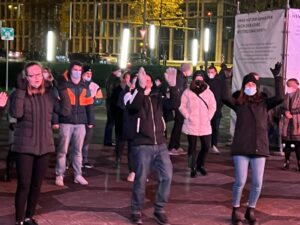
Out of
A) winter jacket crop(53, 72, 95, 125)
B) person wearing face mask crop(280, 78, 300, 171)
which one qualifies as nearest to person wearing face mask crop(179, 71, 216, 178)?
winter jacket crop(53, 72, 95, 125)

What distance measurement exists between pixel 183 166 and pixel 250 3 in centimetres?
1919

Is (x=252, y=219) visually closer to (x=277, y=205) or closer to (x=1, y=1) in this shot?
(x=277, y=205)

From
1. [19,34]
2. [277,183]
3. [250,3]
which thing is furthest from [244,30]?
[19,34]

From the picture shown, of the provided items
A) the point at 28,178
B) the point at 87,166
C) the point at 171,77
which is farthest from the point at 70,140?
the point at 28,178

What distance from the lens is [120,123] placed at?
1026 centimetres

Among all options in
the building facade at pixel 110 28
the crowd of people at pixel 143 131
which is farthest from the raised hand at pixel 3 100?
the building facade at pixel 110 28

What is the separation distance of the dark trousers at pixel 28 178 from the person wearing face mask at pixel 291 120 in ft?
18.2

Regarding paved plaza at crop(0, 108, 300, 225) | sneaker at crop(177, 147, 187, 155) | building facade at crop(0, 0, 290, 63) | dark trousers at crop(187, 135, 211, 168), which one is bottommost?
paved plaza at crop(0, 108, 300, 225)

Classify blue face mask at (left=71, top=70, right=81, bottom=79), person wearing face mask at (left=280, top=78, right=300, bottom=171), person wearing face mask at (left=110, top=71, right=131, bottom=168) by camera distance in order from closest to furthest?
blue face mask at (left=71, top=70, right=81, bottom=79), person wearing face mask at (left=110, top=71, right=131, bottom=168), person wearing face mask at (left=280, top=78, right=300, bottom=171)

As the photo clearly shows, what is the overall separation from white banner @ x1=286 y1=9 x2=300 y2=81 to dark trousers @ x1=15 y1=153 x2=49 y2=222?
7179mm

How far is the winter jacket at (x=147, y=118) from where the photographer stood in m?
6.66

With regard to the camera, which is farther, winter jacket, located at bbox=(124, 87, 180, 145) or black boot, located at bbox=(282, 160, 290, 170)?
black boot, located at bbox=(282, 160, 290, 170)

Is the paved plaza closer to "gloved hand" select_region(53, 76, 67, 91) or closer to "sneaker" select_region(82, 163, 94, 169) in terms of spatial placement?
"sneaker" select_region(82, 163, 94, 169)

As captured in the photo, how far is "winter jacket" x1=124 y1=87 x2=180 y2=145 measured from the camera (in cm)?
666
